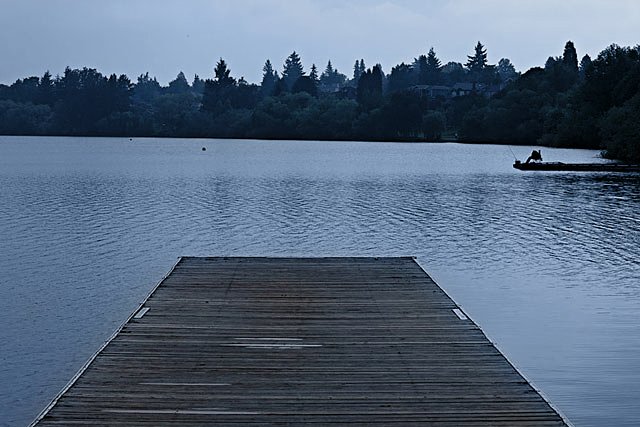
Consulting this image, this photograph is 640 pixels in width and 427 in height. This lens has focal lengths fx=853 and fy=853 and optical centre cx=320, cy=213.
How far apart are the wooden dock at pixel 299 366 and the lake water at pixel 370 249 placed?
206cm

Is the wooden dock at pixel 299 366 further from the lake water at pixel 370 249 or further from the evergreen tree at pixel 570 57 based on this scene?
the evergreen tree at pixel 570 57

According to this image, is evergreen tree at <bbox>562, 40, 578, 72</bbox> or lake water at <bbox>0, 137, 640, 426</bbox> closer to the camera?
lake water at <bbox>0, 137, 640, 426</bbox>

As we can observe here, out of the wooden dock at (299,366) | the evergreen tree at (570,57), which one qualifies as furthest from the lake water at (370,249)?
the evergreen tree at (570,57)

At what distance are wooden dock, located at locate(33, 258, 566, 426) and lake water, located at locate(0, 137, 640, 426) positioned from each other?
206 cm

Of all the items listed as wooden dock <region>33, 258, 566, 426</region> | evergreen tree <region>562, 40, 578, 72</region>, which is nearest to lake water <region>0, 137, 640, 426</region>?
wooden dock <region>33, 258, 566, 426</region>

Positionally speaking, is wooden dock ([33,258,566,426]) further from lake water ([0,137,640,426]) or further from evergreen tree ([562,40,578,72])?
evergreen tree ([562,40,578,72])

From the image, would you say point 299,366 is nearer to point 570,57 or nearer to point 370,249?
point 370,249

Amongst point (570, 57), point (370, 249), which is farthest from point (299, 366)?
point (570, 57)

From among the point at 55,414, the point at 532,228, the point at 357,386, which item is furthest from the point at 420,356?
the point at 532,228

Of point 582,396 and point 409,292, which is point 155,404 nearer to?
point 582,396

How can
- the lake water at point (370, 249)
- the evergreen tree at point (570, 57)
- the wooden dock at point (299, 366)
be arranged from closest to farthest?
1. the wooden dock at point (299, 366)
2. the lake water at point (370, 249)
3. the evergreen tree at point (570, 57)

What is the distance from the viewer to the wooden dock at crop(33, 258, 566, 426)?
11375 mm

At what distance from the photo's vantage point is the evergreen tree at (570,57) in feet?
530

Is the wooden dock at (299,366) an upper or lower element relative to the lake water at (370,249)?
upper
